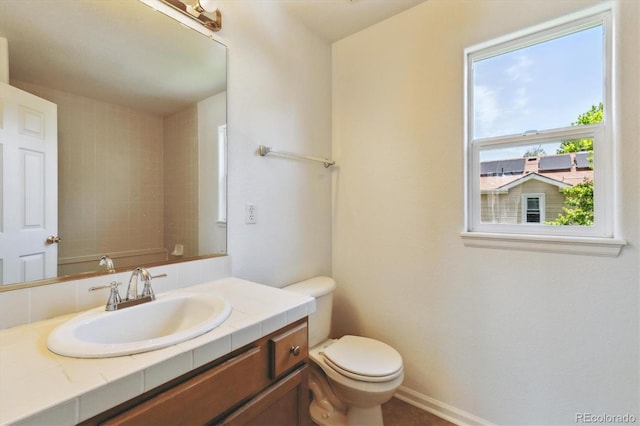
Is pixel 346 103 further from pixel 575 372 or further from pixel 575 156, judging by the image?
pixel 575 372

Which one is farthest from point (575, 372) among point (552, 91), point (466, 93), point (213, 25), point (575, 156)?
point (213, 25)

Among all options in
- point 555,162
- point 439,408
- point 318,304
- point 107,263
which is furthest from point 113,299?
point 555,162

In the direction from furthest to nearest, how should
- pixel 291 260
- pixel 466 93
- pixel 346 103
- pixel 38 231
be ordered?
pixel 346 103, pixel 291 260, pixel 466 93, pixel 38 231

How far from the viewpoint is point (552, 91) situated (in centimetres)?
138

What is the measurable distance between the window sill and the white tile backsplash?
1.43m

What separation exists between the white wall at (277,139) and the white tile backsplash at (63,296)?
32cm

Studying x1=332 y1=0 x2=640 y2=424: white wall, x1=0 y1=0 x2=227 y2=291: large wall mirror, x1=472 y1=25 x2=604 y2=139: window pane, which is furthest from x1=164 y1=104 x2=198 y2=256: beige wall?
x1=472 y1=25 x2=604 y2=139: window pane

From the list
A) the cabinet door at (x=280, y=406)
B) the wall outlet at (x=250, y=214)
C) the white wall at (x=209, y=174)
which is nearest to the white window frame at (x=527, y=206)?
the cabinet door at (x=280, y=406)

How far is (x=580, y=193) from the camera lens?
1312 millimetres

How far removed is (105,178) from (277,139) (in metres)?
0.87

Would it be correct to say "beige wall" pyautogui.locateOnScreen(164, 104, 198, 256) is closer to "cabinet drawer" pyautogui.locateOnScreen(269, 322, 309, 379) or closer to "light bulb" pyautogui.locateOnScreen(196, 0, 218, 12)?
"light bulb" pyautogui.locateOnScreen(196, 0, 218, 12)

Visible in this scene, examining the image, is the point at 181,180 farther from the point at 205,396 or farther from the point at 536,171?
the point at 536,171

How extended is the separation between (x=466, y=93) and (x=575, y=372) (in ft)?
4.71

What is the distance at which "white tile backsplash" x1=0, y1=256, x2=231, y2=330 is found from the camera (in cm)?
84
